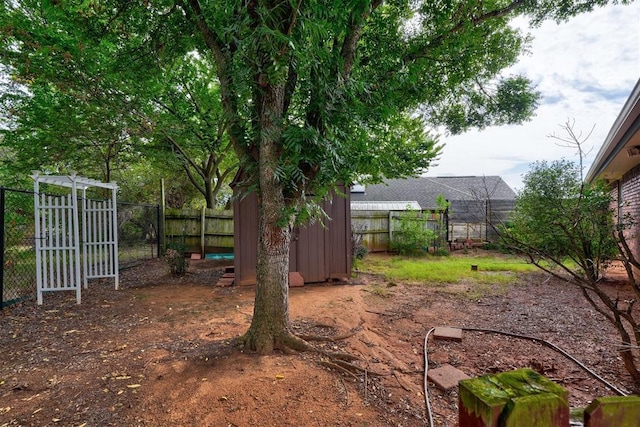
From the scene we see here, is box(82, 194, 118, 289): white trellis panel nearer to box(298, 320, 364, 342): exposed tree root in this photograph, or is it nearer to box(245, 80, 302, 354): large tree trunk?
box(245, 80, 302, 354): large tree trunk

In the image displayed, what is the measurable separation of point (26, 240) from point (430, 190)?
691 inches

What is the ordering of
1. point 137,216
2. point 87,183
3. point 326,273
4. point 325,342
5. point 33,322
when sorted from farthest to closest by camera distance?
point 137,216
point 326,273
point 87,183
point 33,322
point 325,342

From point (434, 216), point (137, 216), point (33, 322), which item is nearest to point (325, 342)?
point (33, 322)

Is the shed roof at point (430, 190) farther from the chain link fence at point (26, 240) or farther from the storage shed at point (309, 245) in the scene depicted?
the storage shed at point (309, 245)

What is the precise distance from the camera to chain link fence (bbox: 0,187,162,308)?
4629 millimetres

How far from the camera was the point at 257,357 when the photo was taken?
268 cm

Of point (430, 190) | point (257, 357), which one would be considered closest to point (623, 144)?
point (257, 357)

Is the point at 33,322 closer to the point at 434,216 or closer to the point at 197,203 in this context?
the point at 434,216

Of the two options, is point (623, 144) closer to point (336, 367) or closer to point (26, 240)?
point (336, 367)

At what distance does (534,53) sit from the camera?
208 inches

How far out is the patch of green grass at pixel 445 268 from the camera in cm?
652

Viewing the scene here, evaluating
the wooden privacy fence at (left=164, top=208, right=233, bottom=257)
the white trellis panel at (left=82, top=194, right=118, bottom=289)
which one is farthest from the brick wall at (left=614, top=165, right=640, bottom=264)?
the wooden privacy fence at (left=164, top=208, right=233, bottom=257)

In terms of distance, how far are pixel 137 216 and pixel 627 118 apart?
32.1 feet

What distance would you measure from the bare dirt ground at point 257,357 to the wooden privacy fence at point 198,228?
409 cm
